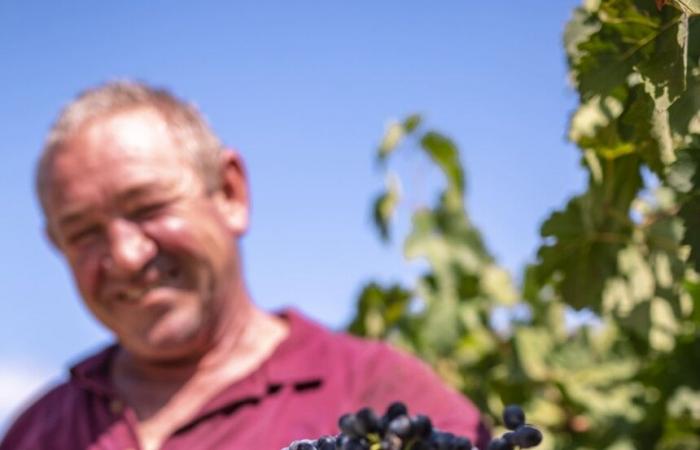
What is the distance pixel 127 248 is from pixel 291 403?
1.53 feet

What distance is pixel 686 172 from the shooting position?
1307mm

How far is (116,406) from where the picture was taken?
8.02ft

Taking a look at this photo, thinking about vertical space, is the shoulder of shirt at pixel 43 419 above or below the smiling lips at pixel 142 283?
below

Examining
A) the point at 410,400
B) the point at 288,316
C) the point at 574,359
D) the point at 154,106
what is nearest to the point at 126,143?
the point at 154,106

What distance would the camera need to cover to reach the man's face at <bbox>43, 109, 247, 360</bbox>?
2.39 m

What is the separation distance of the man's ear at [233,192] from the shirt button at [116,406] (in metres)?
0.46

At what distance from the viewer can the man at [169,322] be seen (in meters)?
2.27

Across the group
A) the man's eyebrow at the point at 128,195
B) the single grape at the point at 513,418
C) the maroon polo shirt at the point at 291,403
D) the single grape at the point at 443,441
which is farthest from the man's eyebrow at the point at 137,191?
the single grape at the point at 443,441

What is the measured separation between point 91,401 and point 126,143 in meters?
0.57

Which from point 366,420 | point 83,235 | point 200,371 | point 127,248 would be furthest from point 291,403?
point 366,420

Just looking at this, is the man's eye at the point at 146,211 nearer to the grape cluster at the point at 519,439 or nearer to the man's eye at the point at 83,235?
the man's eye at the point at 83,235

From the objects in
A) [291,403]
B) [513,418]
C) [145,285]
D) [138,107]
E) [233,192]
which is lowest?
[291,403]

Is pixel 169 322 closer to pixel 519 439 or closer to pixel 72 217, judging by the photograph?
pixel 72 217

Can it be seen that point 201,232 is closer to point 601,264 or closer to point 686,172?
point 601,264
